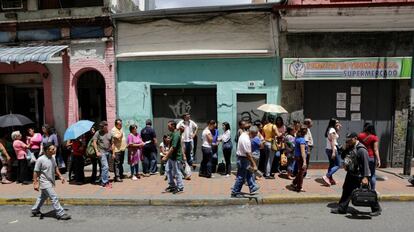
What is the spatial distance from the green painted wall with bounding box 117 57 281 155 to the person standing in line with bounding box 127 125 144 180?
144 centimetres

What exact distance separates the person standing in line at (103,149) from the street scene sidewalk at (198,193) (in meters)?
0.25

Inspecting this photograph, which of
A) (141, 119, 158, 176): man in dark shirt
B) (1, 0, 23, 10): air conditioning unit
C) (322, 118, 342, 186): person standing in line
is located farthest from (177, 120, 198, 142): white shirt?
(1, 0, 23, 10): air conditioning unit

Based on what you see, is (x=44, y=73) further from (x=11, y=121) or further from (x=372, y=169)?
(x=372, y=169)

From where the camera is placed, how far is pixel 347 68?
10.7m

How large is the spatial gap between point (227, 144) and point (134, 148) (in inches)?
105

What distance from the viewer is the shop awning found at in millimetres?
10250

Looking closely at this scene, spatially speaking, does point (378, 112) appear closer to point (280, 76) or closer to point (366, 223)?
point (280, 76)

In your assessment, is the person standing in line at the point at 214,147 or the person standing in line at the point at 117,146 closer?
the person standing in line at the point at 117,146

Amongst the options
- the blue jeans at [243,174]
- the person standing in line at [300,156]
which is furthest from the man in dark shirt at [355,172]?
the blue jeans at [243,174]

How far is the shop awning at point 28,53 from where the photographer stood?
10.2 meters

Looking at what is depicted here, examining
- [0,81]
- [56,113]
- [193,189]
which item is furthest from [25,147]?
[193,189]

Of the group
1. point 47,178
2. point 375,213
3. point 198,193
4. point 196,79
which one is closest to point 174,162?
point 198,193

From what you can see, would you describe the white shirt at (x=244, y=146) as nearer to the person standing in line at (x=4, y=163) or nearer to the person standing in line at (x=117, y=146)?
the person standing in line at (x=117, y=146)

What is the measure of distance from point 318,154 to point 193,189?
458 centimetres
